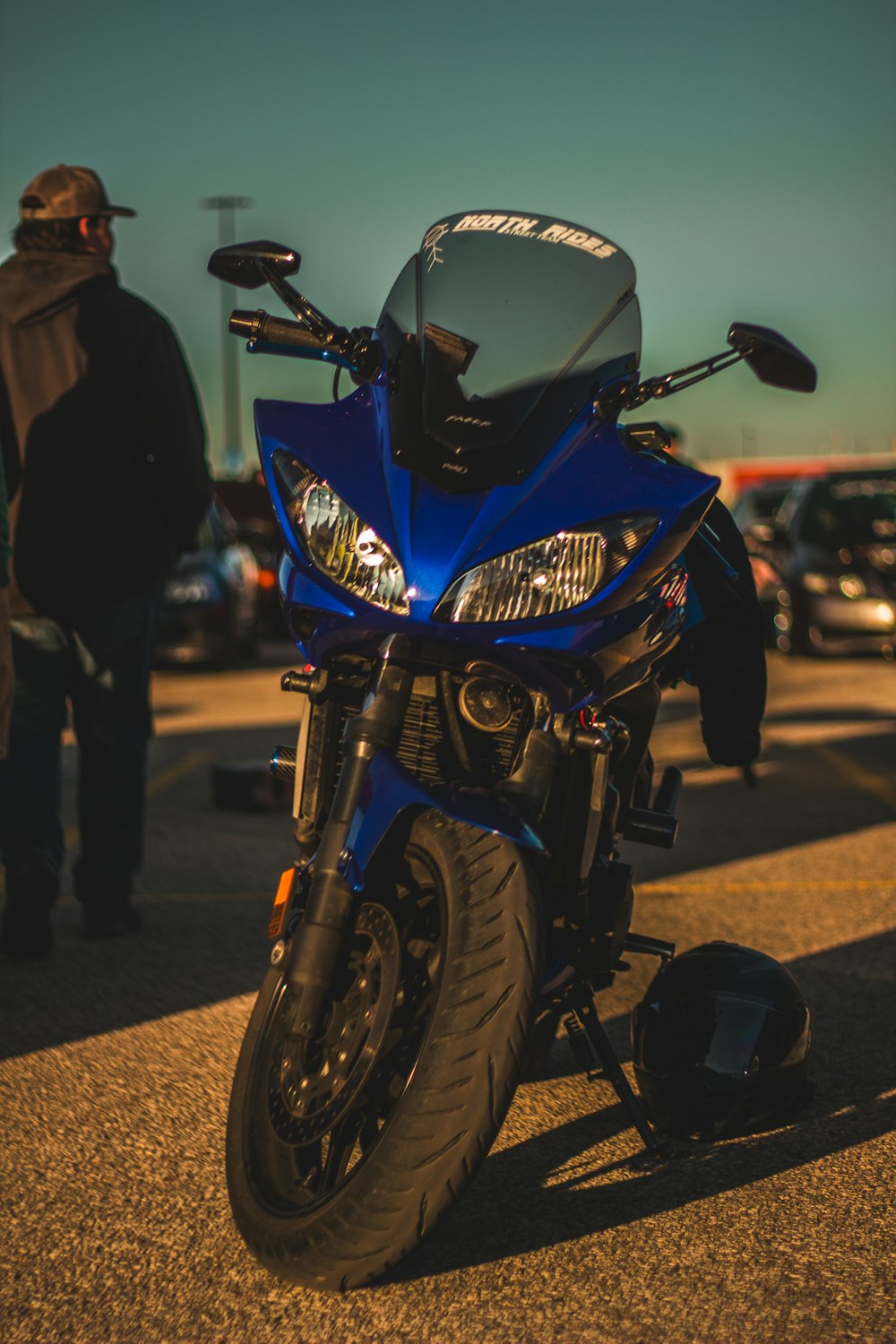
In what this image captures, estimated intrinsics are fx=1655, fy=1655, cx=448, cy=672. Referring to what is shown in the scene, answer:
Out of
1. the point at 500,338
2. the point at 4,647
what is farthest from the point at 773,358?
the point at 4,647

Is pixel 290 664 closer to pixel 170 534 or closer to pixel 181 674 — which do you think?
pixel 181 674

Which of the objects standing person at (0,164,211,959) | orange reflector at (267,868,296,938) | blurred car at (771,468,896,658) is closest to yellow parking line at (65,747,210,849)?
standing person at (0,164,211,959)

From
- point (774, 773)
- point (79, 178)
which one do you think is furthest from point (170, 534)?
point (774, 773)

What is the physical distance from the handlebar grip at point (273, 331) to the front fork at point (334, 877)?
815 mm

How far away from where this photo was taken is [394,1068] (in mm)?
2717

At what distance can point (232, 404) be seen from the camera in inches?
2019

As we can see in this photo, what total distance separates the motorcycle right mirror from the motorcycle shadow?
152 centimetres

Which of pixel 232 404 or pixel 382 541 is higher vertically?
pixel 382 541

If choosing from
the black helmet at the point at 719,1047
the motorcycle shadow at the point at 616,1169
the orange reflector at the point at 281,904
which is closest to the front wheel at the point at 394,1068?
the orange reflector at the point at 281,904

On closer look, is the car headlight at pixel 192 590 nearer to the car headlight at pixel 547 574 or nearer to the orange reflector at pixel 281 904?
the orange reflector at pixel 281 904

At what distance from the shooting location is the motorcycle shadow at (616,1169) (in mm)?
2865

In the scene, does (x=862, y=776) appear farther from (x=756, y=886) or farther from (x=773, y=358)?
(x=773, y=358)

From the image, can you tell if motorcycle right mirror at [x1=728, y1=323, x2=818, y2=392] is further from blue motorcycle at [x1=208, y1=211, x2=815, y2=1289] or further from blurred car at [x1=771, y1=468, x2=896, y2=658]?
Result: blurred car at [x1=771, y1=468, x2=896, y2=658]

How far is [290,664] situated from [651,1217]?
1305cm
